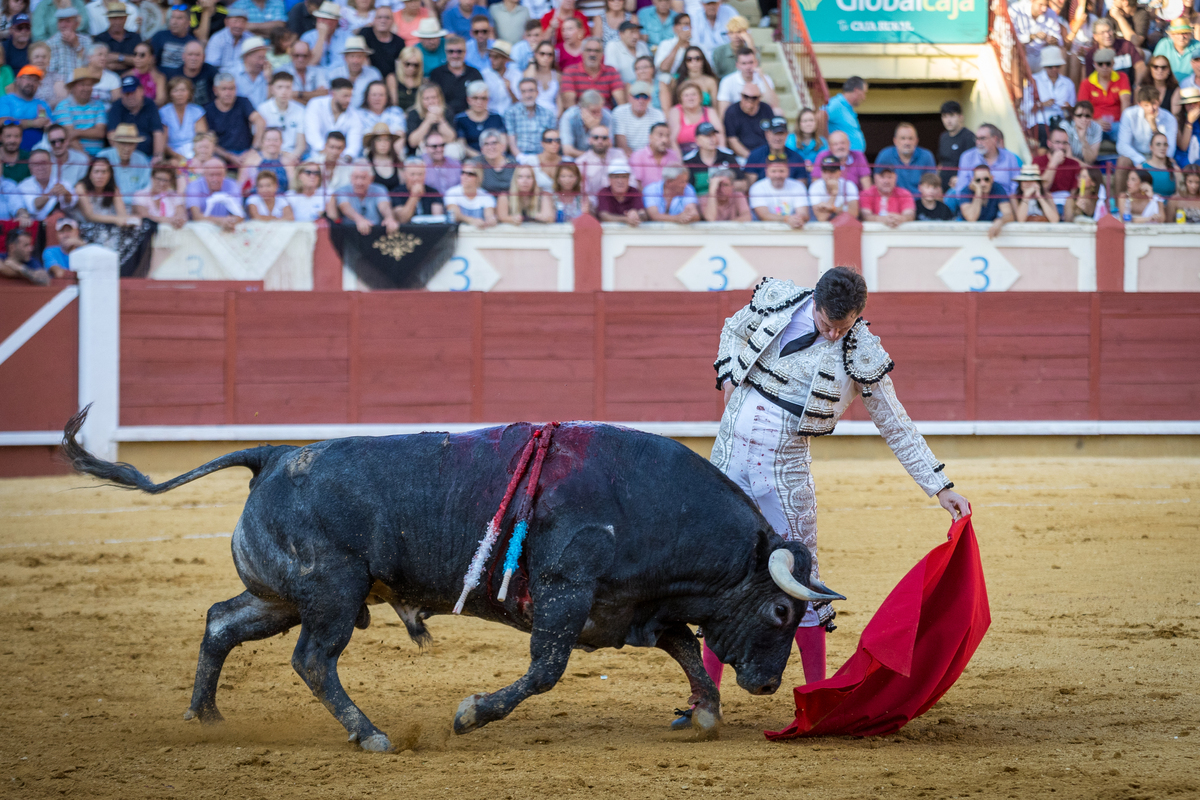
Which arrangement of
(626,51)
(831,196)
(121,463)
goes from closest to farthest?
(121,463), (831,196), (626,51)

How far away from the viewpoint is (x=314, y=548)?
116 inches

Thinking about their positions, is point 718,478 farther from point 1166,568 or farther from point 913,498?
point 913,498

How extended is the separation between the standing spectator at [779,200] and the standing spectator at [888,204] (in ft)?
1.70

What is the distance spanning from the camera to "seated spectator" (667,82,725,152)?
9422mm

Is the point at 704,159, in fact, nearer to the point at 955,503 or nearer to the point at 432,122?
the point at 432,122

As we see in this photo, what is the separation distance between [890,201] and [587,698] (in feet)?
22.1

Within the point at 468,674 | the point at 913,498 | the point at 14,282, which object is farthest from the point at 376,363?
the point at 468,674

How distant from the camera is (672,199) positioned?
9094mm

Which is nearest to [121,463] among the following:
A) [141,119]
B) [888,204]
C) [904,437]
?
[904,437]

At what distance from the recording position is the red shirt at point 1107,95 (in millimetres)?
10625

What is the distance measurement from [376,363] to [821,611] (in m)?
6.29

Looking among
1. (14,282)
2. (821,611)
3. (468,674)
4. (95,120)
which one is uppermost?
(95,120)

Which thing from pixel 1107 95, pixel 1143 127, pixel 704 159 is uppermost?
pixel 1107 95

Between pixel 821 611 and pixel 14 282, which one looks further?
pixel 14 282
